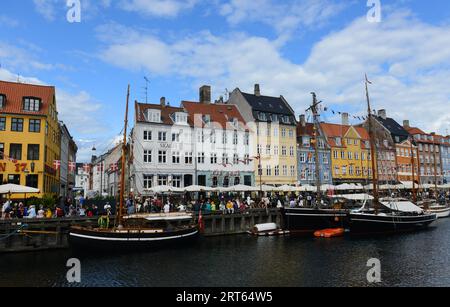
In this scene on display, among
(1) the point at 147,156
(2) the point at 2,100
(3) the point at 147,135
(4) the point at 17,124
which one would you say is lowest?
(1) the point at 147,156

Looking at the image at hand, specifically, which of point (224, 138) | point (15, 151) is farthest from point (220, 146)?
point (15, 151)

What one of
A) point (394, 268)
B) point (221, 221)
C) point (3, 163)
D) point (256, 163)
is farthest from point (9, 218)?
point (256, 163)

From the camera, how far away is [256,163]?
58.0 meters

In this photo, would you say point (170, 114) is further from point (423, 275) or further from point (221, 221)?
point (423, 275)

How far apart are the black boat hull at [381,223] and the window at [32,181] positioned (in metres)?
33.1

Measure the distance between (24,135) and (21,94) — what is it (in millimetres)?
5246

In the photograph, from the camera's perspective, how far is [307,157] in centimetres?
6444

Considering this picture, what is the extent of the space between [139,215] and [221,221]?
9.09 meters

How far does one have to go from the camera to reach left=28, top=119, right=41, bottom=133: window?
4075 centimetres

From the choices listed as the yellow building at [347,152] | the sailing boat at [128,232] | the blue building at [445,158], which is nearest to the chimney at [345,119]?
the yellow building at [347,152]

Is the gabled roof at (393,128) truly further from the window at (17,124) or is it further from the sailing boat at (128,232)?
the window at (17,124)

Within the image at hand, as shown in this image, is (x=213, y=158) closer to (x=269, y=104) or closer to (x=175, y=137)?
(x=175, y=137)

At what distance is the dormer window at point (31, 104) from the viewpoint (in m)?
41.0

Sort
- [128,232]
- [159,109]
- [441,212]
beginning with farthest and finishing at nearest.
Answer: [441,212] < [159,109] < [128,232]
